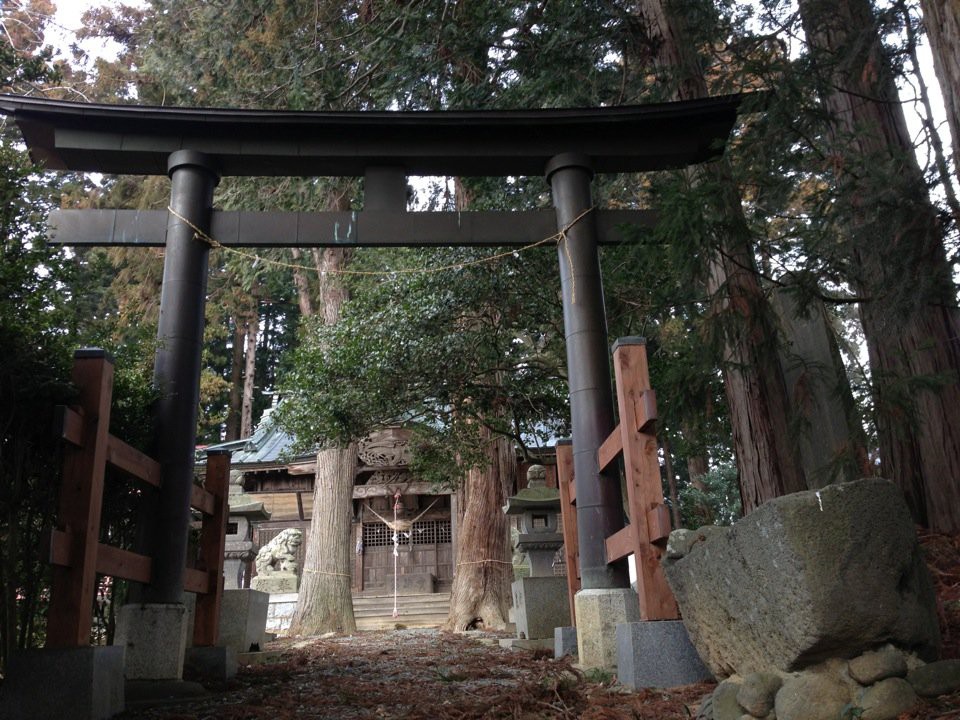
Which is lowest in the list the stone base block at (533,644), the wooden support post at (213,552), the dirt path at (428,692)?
the dirt path at (428,692)

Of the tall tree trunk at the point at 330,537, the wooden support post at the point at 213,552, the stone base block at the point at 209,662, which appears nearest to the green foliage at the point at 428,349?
the tall tree trunk at the point at 330,537

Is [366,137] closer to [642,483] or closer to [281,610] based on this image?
[642,483]

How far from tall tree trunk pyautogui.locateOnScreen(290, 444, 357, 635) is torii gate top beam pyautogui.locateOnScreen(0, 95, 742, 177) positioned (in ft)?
23.1

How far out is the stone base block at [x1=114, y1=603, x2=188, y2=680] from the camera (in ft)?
17.2

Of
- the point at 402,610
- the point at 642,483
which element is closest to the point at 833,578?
the point at 642,483

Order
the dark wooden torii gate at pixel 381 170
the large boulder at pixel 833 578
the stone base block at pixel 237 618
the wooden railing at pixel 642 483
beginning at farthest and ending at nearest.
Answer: the stone base block at pixel 237 618
the dark wooden torii gate at pixel 381 170
the wooden railing at pixel 642 483
the large boulder at pixel 833 578

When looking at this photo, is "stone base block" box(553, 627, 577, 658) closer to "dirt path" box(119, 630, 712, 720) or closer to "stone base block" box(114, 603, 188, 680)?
"dirt path" box(119, 630, 712, 720)

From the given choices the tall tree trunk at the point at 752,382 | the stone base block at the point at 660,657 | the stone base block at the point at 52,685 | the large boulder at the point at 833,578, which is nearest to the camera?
the large boulder at the point at 833,578

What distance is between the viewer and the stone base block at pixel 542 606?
7906 mm

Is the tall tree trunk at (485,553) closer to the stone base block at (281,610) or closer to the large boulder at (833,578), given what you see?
the stone base block at (281,610)

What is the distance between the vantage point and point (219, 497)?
680 centimetres

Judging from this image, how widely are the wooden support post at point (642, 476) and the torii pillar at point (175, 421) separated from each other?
10.2 ft

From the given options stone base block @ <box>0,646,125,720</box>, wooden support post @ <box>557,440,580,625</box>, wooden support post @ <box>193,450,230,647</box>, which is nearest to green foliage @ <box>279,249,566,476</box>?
wooden support post @ <box>557,440,580,625</box>

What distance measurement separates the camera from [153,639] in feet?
17.6
